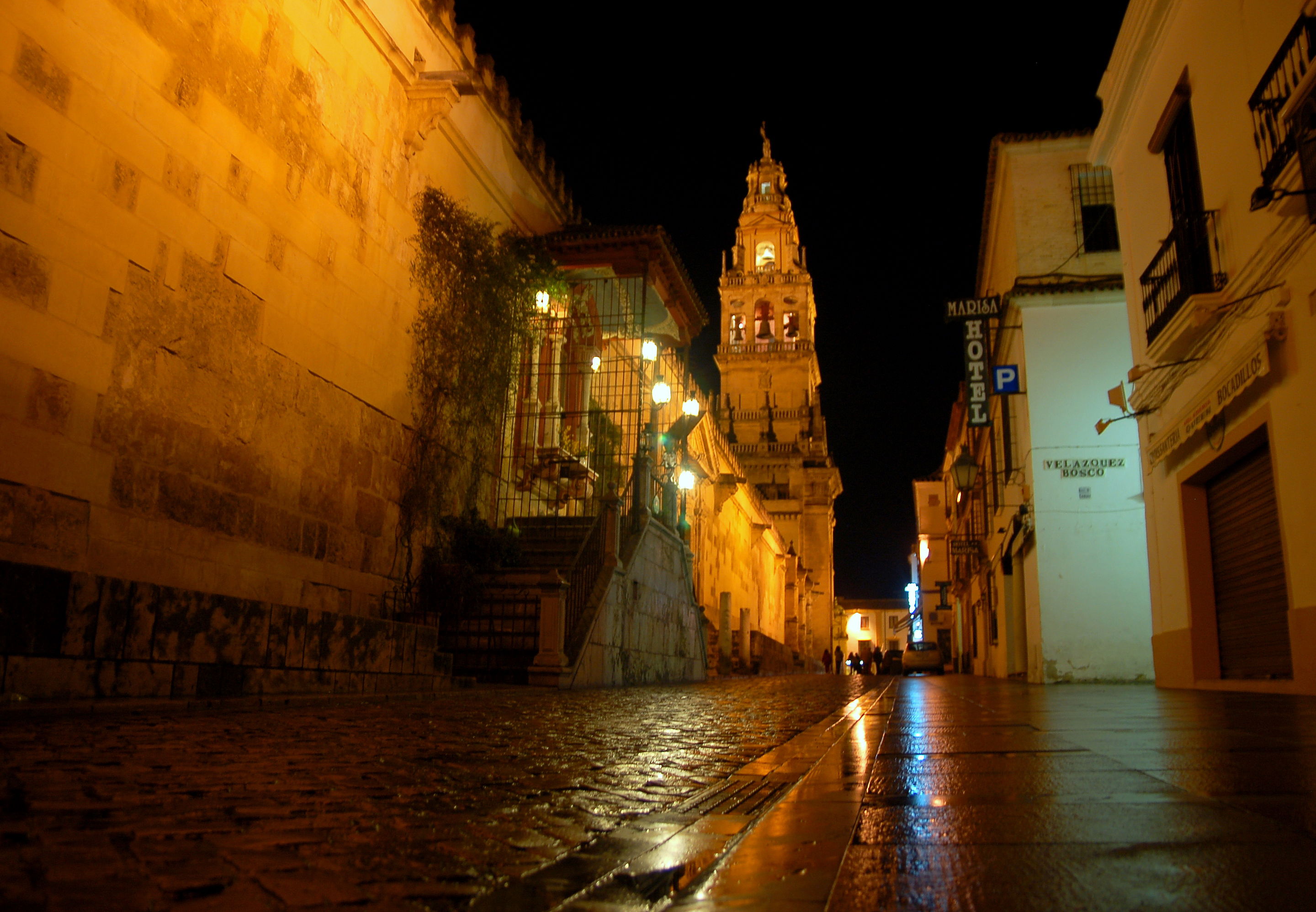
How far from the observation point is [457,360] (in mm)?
13453

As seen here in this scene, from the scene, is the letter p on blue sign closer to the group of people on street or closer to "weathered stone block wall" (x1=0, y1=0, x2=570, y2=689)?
"weathered stone block wall" (x1=0, y1=0, x2=570, y2=689)

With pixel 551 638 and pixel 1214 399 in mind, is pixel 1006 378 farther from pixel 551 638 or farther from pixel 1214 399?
pixel 551 638

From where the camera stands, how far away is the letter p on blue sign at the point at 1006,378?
18.2 metres

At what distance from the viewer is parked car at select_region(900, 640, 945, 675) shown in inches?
1412

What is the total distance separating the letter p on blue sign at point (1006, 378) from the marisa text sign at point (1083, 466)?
202 cm

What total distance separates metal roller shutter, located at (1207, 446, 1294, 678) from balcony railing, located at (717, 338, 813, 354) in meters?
A: 50.7

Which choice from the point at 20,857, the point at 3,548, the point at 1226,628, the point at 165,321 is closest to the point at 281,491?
the point at 165,321

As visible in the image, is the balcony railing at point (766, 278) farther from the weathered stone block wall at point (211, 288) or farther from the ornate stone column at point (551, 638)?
the ornate stone column at point (551, 638)

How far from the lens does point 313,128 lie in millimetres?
10281

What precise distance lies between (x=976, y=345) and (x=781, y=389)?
41760mm

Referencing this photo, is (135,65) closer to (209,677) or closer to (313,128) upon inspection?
(313,128)

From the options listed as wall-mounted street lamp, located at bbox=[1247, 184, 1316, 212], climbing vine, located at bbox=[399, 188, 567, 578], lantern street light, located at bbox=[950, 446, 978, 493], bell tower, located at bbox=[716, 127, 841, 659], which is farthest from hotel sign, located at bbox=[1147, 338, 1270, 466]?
bell tower, located at bbox=[716, 127, 841, 659]

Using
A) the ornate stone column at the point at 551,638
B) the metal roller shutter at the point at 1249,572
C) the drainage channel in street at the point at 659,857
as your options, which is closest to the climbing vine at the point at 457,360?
the ornate stone column at the point at 551,638

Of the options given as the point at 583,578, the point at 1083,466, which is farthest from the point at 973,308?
the point at 583,578
